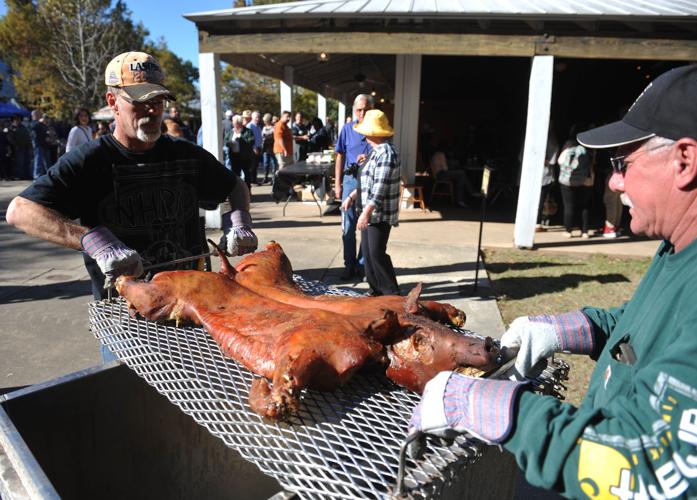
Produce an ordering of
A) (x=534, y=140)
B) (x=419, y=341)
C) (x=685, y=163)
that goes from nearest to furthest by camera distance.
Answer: (x=685, y=163) < (x=419, y=341) < (x=534, y=140)

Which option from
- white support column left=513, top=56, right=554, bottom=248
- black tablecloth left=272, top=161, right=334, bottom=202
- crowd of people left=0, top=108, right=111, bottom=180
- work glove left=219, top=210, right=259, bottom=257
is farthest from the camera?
crowd of people left=0, top=108, right=111, bottom=180

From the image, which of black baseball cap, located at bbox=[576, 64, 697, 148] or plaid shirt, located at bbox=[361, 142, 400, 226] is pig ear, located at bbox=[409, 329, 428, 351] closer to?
black baseball cap, located at bbox=[576, 64, 697, 148]

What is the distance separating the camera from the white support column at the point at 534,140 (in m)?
7.11

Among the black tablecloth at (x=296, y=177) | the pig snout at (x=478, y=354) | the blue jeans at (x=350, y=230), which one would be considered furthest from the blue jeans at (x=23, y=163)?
the pig snout at (x=478, y=354)

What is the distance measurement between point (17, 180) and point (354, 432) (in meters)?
17.4

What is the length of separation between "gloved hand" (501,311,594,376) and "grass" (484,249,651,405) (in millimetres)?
2699

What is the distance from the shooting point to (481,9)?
6953 mm

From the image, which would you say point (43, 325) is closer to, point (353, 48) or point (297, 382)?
point (297, 382)

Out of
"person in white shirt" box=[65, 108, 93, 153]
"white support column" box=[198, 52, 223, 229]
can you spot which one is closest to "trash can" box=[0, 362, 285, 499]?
"white support column" box=[198, 52, 223, 229]

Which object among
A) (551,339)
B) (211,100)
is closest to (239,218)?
(551,339)

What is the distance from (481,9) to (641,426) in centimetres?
727

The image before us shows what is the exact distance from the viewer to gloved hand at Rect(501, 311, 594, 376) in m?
1.61

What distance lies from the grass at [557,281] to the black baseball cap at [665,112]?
332 centimetres

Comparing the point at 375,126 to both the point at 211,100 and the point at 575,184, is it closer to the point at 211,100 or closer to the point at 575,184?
the point at 211,100
